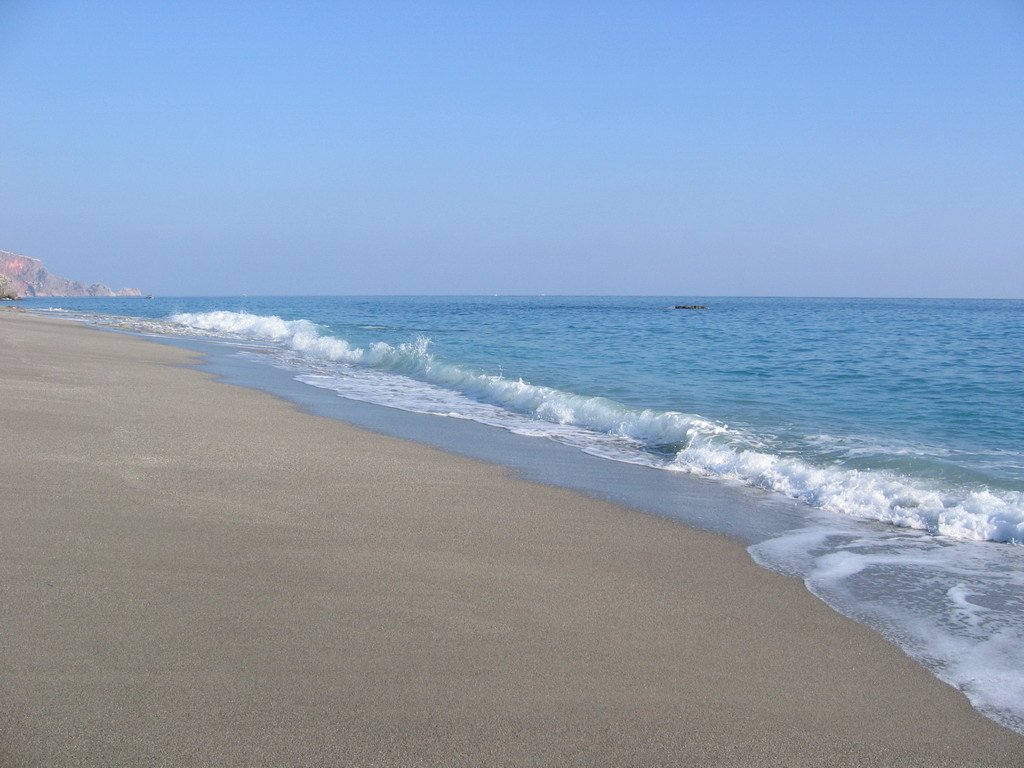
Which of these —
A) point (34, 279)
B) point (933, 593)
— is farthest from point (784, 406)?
point (34, 279)

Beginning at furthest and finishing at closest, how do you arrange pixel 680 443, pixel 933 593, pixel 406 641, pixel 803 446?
1. pixel 680 443
2. pixel 803 446
3. pixel 933 593
4. pixel 406 641

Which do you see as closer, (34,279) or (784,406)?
(784,406)

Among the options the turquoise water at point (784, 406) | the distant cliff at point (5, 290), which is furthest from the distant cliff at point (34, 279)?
the turquoise water at point (784, 406)

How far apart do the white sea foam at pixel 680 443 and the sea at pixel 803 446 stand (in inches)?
1.1

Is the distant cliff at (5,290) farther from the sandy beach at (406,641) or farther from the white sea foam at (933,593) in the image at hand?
the white sea foam at (933,593)

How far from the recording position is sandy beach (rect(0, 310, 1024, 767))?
2.73 m

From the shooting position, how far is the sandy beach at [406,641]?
273 centimetres

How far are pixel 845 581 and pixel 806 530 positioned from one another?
49.9 inches

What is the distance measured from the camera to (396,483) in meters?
6.46

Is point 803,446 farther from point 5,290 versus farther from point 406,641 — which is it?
point 5,290

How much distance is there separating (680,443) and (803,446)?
143cm

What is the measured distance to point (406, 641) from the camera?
3418mm

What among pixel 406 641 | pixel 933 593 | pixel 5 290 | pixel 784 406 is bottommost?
pixel 933 593

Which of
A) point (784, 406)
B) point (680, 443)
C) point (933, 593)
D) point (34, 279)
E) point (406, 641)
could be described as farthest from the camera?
point (34, 279)
